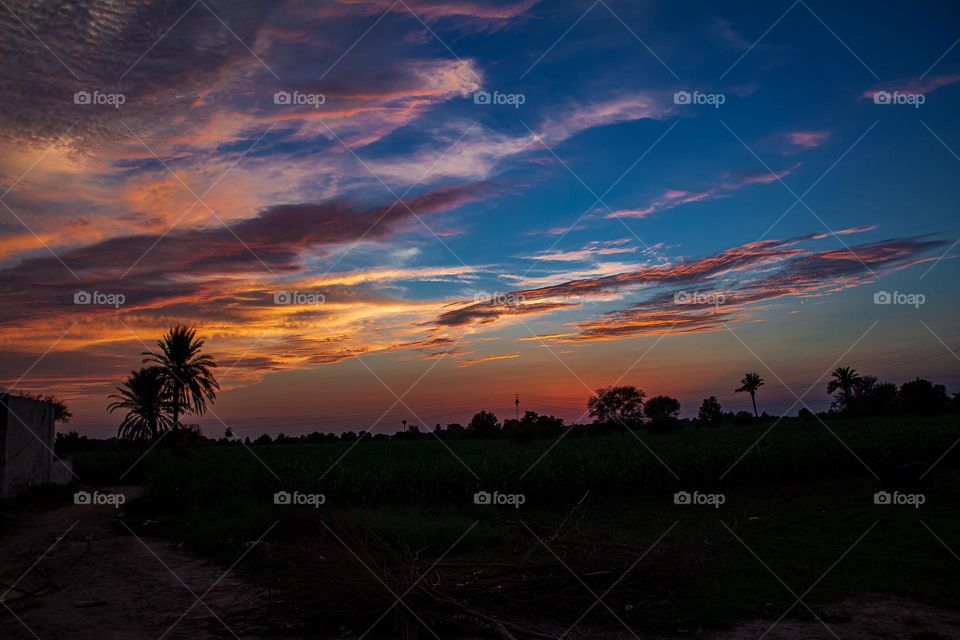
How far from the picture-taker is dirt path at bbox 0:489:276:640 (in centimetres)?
695

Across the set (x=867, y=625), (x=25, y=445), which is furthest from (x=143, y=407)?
(x=867, y=625)

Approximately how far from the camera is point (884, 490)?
57.2 feet

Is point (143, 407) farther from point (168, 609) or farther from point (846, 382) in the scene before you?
point (846, 382)

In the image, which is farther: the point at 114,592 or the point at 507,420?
the point at 507,420

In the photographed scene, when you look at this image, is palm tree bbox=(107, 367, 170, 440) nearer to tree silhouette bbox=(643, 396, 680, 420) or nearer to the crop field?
the crop field

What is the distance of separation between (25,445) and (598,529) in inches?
770

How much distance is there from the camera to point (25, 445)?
2084cm

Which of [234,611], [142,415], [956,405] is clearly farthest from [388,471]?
[956,405]

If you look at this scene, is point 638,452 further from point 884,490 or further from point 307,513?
point 307,513

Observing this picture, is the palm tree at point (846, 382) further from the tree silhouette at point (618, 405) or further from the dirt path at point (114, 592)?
the dirt path at point (114, 592)

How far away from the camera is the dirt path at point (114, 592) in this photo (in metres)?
6.95

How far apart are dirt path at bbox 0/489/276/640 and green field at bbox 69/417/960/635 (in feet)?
2.04

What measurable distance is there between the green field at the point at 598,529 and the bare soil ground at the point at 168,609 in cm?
38

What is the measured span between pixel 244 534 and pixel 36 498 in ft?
43.9
